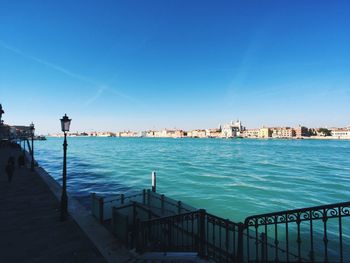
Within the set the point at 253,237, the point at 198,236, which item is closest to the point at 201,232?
the point at 198,236

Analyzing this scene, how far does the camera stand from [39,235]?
793cm

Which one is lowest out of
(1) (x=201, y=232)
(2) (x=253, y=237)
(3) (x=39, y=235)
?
(3) (x=39, y=235)

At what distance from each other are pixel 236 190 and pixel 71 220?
57.8 ft

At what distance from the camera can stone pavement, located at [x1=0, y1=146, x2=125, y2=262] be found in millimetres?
6590

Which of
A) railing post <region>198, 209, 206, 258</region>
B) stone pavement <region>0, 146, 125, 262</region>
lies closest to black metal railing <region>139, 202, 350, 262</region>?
railing post <region>198, 209, 206, 258</region>

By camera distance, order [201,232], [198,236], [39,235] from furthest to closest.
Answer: [39,235], [198,236], [201,232]

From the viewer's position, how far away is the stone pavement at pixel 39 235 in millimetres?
6590

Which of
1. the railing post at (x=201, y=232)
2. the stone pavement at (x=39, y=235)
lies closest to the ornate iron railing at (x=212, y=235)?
the railing post at (x=201, y=232)

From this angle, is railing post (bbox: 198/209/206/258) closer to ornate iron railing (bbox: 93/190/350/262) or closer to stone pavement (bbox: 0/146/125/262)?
ornate iron railing (bbox: 93/190/350/262)

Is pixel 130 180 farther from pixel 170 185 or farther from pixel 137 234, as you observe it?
pixel 137 234

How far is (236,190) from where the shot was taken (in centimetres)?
2373

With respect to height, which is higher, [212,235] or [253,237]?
[253,237]

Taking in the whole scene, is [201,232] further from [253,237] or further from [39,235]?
[39,235]

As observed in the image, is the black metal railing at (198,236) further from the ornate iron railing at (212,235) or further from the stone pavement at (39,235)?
the stone pavement at (39,235)
